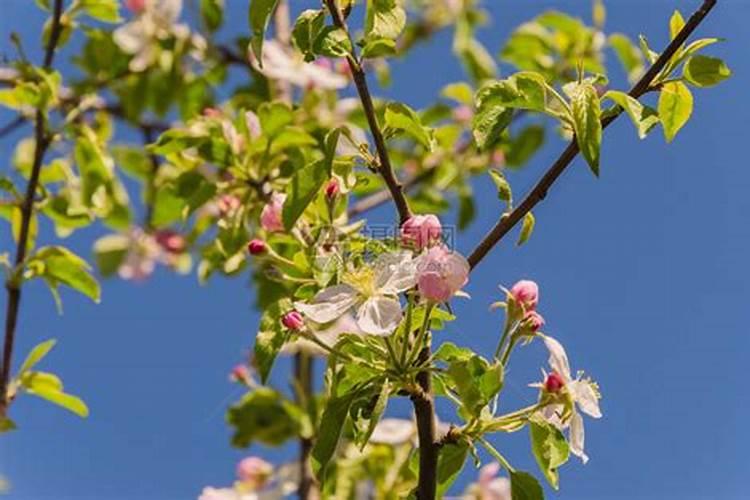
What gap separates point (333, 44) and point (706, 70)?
436 mm

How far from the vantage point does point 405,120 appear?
1406mm

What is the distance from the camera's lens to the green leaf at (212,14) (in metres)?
2.86

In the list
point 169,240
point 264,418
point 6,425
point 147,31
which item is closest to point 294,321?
point 6,425

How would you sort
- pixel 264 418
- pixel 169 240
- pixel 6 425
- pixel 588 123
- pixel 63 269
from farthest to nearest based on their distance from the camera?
pixel 169 240 < pixel 264 418 < pixel 63 269 < pixel 6 425 < pixel 588 123

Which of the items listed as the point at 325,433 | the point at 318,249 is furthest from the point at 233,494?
the point at 325,433

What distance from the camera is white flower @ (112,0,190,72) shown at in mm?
2844

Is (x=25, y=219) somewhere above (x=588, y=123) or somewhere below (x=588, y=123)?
above

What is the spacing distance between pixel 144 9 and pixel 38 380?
3.80ft

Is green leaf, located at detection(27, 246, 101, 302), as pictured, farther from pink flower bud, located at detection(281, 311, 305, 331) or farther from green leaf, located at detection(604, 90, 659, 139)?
green leaf, located at detection(604, 90, 659, 139)

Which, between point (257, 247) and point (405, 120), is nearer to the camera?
point (405, 120)

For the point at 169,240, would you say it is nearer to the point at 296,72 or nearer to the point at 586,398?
the point at 296,72

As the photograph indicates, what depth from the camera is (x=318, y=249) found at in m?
1.60

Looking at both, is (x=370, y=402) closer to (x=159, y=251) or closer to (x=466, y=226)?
(x=466, y=226)

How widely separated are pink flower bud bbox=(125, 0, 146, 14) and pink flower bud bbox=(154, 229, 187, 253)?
2.18 feet
